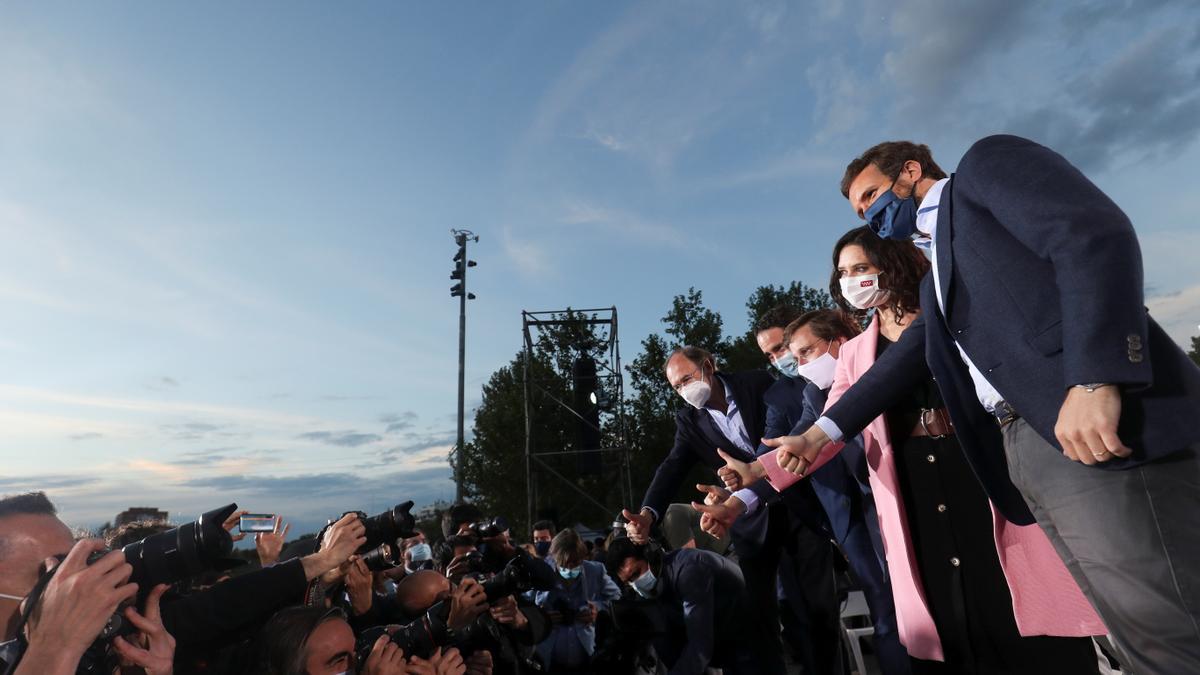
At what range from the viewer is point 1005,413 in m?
1.66

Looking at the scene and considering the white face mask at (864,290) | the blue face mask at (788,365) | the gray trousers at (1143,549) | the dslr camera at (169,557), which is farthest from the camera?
the blue face mask at (788,365)

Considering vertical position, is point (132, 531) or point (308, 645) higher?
point (132, 531)

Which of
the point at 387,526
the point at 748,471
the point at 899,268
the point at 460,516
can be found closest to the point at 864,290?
the point at 899,268

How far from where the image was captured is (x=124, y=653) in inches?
68.2

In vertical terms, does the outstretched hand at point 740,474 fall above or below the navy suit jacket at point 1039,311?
below

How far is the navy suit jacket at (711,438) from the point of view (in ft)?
13.2

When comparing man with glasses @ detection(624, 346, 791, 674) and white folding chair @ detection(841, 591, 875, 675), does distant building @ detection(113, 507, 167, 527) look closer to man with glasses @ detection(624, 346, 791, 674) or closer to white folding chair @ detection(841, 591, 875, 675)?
man with glasses @ detection(624, 346, 791, 674)

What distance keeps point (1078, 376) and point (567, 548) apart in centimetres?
492

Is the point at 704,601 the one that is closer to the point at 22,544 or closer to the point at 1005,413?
the point at 1005,413

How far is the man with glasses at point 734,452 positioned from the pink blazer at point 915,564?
1.32m

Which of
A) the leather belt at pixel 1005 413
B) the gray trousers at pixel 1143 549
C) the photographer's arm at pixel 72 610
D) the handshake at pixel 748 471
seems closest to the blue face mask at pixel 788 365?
the handshake at pixel 748 471

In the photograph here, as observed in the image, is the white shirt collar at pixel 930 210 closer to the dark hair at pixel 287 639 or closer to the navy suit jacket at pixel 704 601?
the dark hair at pixel 287 639

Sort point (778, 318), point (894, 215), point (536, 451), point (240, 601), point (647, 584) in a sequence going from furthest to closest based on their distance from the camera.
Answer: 1. point (536, 451)
2. point (647, 584)
3. point (778, 318)
4. point (240, 601)
5. point (894, 215)

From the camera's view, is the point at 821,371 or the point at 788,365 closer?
the point at 821,371
